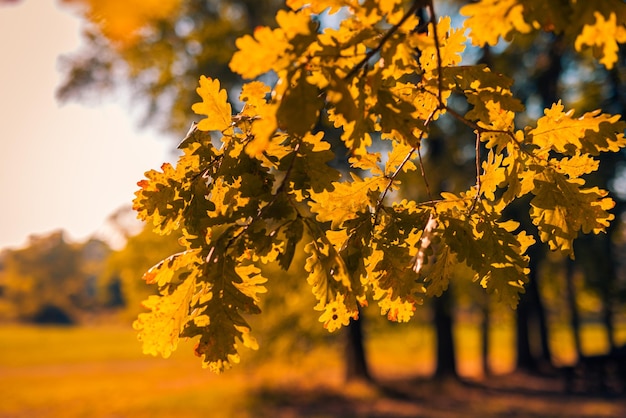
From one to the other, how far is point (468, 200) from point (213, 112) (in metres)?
1.12

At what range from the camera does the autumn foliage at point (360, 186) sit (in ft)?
5.41

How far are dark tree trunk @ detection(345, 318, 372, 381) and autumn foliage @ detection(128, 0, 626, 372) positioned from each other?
46.7ft

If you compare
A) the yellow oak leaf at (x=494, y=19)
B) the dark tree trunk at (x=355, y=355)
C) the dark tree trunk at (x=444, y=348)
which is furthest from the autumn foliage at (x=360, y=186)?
the dark tree trunk at (x=355, y=355)

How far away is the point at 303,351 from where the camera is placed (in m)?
15.6

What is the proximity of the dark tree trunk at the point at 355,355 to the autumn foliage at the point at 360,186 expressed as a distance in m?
14.2

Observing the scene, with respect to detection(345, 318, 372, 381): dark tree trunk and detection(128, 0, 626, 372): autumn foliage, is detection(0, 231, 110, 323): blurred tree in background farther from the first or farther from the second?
detection(128, 0, 626, 372): autumn foliage

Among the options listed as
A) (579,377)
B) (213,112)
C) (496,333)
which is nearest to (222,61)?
(213,112)

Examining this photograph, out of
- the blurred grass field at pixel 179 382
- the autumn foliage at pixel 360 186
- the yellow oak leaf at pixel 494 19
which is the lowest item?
the blurred grass field at pixel 179 382

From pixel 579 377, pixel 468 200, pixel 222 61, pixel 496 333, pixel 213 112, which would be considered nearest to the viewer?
pixel 213 112

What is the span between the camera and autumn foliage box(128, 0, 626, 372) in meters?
1.65

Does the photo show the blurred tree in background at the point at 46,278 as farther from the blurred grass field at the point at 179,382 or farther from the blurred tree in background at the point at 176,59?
the blurred tree in background at the point at 176,59

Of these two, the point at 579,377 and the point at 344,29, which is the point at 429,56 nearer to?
the point at 344,29

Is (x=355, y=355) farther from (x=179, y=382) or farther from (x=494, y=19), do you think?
(x=494, y=19)

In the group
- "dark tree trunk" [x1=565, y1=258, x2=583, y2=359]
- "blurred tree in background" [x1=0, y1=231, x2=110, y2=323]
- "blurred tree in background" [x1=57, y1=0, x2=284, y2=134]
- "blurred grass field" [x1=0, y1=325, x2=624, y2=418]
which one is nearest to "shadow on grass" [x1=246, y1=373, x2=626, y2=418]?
"blurred grass field" [x1=0, y1=325, x2=624, y2=418]
